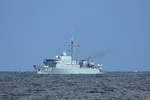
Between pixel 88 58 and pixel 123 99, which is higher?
pixel 88 58

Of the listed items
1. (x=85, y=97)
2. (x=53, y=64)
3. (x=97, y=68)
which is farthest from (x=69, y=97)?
(x=97, y=68)

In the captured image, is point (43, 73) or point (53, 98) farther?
point (43, 73)

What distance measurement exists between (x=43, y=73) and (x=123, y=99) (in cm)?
10126

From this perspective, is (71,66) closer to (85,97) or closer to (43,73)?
(43,73)

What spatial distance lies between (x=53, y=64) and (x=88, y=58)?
65.5 feet

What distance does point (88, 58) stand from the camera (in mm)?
156125

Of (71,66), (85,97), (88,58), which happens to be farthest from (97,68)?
(85,97)

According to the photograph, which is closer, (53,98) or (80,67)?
(53,98)

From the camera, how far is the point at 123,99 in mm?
45562

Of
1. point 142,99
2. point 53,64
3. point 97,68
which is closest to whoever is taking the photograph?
point 142,99

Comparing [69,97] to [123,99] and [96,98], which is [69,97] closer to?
[96,98]

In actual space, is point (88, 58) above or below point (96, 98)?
above

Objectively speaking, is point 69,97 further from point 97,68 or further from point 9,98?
point 97,68

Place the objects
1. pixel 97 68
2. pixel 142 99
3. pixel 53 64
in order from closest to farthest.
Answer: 1. pixel 142 99
2. pixel 53 64
3. pixel 97 68
